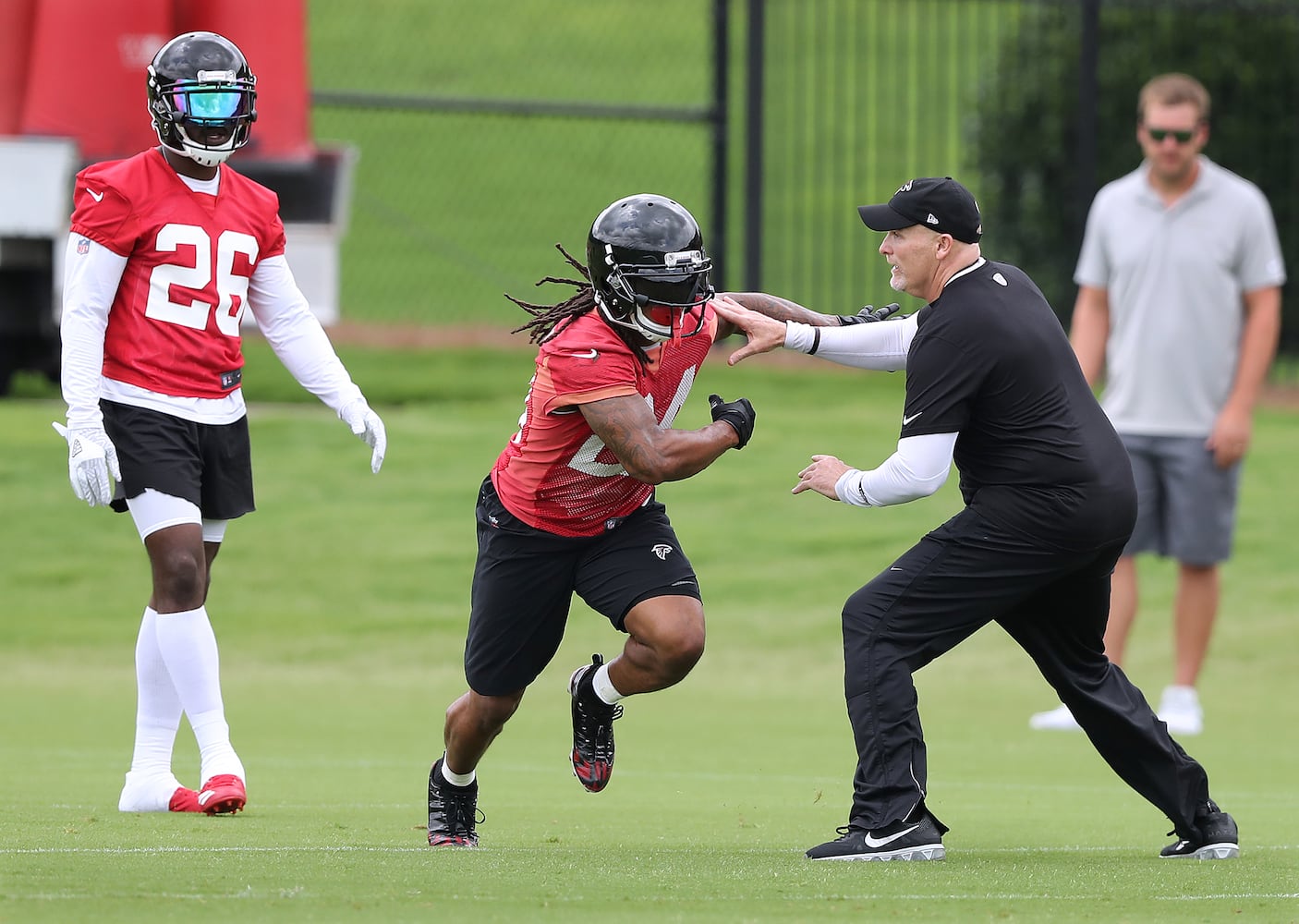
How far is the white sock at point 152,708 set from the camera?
709 cm

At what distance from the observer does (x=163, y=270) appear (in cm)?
700

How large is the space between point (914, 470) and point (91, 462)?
2674 mm

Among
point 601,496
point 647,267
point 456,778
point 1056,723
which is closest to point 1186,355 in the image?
point 1056,723

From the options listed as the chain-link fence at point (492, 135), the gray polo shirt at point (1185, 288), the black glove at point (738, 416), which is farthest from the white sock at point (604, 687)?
the chain-link fence at point (492, 135)

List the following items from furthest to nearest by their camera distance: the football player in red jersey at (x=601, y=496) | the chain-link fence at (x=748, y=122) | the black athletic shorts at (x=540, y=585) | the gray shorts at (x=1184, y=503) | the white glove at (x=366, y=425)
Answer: the chain-link fence at (x=748, y=122) < the gray shorts at (x=1184, y=503) < the white glove at (x=366, y=425) < the black athletic shorts at (x=540, y=585) < the football player in red jersey at (x=601, y=496)

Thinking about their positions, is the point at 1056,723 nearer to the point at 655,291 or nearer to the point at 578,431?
the point at 578,431

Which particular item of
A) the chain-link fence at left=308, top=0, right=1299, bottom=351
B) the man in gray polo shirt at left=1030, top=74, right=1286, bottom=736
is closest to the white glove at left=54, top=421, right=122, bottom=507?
the man in gray polo shirt at left=1030, top=74, right=1286, bottom=736

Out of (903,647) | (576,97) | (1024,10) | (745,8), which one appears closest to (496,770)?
(903,647)

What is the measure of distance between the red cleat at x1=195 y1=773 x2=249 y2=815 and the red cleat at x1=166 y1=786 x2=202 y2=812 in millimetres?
18

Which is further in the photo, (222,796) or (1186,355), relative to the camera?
(1186,355)

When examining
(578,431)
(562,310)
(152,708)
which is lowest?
(152,708)

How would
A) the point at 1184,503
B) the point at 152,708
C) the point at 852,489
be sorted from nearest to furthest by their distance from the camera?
the point at 852,489
the point at 152,708
the point at 1184,503

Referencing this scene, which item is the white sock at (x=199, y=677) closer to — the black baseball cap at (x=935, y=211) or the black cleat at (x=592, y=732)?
the black cleat at (x=592, y=732)

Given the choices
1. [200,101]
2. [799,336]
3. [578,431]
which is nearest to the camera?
[578,431]
